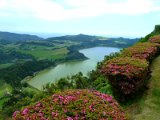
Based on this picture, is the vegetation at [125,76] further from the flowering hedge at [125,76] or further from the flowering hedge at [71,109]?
the flowering hedge at [71,109]

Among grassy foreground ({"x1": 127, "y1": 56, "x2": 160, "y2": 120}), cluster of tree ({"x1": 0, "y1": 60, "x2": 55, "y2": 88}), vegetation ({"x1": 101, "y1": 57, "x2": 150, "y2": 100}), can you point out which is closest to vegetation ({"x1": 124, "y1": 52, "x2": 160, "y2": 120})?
grassy foreground ({"x1": 127, "y1": 56, "x2": 160, "y2": 120})

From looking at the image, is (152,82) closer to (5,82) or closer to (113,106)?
(113,106)

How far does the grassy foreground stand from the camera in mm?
12734

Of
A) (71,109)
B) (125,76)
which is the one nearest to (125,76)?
(125,76)

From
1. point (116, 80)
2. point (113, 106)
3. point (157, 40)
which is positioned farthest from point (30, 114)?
point (157, 40)

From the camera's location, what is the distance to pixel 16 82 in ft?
456

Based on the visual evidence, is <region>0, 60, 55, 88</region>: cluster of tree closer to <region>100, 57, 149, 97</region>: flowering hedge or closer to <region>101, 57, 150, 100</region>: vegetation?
<region>101, 57, 150, 100</region>: vegetation

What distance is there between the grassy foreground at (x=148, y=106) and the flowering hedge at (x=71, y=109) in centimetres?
382

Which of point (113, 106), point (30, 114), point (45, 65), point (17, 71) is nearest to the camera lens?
point (30, 114)

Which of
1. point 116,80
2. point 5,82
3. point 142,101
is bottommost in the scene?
point 5,82

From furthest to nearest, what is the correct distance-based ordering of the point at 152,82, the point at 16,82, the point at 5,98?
the point at 16,82
the point at 5,98
the point at 152,82

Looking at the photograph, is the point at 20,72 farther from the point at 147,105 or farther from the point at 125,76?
the point at 125,76

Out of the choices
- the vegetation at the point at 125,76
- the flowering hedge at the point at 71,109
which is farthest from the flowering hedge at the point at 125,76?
the flowering hedge at the point at 71,109

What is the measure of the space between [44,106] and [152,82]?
9.49 metres
